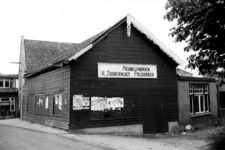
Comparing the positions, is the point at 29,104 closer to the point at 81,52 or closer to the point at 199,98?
the point at 81,52

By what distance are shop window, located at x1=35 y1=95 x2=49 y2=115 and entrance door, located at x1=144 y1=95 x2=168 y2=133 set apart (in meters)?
7.02

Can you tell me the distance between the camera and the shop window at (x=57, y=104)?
14.5 metres

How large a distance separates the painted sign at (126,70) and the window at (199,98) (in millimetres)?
4315

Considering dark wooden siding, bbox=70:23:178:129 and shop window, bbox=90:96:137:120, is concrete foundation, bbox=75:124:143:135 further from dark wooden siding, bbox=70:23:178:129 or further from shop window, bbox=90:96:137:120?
shop window, bbox=90:96:137:120

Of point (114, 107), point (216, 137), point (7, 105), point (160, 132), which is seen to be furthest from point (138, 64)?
point (7, 105)

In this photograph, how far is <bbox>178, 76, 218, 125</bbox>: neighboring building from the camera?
56.1 ft

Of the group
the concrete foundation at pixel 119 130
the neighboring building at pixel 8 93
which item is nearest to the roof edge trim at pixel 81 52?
the concrete foundation at pixel 119 130

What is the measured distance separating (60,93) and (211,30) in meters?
9.71

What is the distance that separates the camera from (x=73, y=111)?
42.9 ft

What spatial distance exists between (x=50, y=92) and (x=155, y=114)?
23.8ft

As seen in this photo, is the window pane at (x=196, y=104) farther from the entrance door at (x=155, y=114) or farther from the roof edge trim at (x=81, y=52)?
the roof edge trim at (x=81, y=52)

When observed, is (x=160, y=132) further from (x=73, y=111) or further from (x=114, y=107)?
(x=73, y=111)

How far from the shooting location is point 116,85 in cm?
1444

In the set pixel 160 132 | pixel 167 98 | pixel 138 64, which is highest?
pixel 138 64
